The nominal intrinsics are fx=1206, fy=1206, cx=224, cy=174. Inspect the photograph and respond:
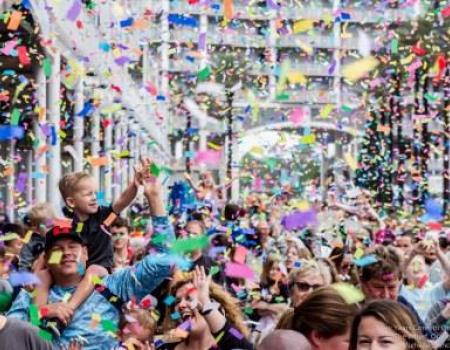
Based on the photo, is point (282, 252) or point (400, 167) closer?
point (282, 252)

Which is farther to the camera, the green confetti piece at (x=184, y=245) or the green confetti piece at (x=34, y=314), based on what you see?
the green confetti piece at (x=184, y=245)

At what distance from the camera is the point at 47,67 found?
52.4 ft

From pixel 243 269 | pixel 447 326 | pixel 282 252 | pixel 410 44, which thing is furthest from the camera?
pixel 410 44

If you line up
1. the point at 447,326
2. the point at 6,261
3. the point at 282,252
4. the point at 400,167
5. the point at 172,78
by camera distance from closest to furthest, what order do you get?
the point at 447,326 < the point at 6,261 < the point at 282,252 < the point at 400,167 < the point at 172,78

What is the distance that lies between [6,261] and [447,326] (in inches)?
125

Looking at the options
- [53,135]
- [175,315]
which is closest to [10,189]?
[53,135]

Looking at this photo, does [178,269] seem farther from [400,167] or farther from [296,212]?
[400,167]

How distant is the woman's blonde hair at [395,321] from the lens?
4207 millimetres

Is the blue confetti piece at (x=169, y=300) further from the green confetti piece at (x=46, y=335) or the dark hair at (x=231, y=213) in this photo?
the dark hair at (x=231, y=213)

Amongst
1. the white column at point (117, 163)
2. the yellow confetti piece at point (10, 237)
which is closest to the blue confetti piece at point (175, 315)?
the yellow confetti piece at point (10, 237)

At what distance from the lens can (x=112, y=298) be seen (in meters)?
5.56

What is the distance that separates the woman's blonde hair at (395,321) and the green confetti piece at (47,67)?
11857mm

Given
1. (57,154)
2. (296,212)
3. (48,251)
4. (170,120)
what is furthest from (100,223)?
(170,120)

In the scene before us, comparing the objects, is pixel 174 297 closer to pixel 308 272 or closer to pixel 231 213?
pixel 308 272
